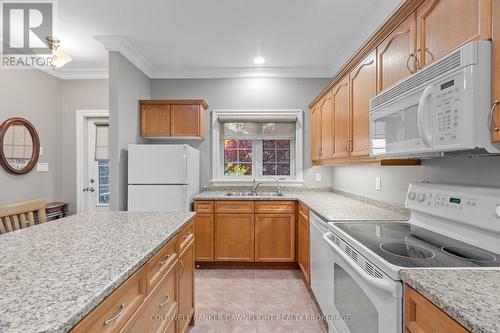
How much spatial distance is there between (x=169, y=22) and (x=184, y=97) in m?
1.31

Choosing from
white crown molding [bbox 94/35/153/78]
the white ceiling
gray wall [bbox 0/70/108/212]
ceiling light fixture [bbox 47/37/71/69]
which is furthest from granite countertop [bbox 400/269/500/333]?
gray wall [bbox 0/70/108/212]

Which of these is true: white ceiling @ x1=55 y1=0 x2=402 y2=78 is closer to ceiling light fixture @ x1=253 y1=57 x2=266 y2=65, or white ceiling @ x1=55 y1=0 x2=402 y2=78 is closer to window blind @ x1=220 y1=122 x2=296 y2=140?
ceiling light fixture @ x1=253 y1=57 x2=266 y2=65

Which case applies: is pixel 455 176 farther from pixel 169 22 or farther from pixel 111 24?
pixel 111 24

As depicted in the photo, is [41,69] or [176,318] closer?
Answer: [176,318]

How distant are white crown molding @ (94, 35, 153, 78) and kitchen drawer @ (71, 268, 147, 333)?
2.71 metres

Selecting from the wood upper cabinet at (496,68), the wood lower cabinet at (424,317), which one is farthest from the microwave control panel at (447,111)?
the wood lower cabinet at (424,317)

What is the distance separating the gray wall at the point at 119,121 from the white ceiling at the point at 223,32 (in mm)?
257

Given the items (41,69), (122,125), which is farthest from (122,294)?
(41,69)

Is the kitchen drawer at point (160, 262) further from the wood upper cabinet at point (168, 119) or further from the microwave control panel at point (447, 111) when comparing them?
the wood upper cabinet at point (168, 119)

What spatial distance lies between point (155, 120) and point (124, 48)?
900mm

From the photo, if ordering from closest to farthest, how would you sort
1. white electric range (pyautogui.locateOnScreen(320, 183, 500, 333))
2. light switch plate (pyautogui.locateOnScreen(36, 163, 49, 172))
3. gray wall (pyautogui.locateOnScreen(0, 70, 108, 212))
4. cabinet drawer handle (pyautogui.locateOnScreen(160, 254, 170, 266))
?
white electric range (pyautogui.locateOnScreen(320, 183, 500, 333))
cabinet drawer handle (pyautogui.locateOnScreen(160, 254, 170, 266))
gray wall (pyautogui.locateOnScreen(0, 70, 108, 212))
light switch plate (pyautogui.locateOnScreen(36, 163, 49, 172))

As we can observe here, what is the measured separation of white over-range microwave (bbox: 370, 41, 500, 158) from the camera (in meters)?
0.94

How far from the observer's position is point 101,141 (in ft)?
12.9

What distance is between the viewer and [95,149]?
13.0 feet
